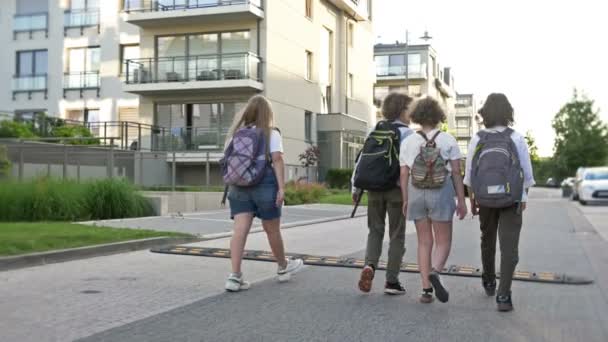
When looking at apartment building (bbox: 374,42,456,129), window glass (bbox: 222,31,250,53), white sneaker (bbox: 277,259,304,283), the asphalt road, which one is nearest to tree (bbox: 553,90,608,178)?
apartment building (bbox: 374,42,456,129)

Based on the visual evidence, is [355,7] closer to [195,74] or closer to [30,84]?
[195,74]

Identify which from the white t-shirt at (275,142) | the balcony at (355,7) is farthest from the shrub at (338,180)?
the white t-shirt at (275,142)

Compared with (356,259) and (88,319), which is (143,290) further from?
(356,259)

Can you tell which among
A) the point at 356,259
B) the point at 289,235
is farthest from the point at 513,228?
the point at 289,235

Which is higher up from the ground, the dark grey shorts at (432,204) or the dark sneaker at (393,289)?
the dark grey shorts at (432,204)

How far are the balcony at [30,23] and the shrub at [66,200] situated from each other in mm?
22915

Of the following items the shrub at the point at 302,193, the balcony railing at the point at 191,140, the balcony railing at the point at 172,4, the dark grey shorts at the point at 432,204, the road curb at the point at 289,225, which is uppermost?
the balcony railing at the point at 172,4

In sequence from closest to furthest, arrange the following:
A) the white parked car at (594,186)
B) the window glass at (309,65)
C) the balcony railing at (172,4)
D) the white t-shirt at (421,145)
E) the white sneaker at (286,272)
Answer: the white t-shirt at (421,145) → the white sneaker at (286,272) → the white parked car at (594,186) → the balcony railing at (172,4) → the window glass at (309,65)

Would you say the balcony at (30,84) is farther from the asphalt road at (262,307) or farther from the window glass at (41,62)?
the asphalt road at (262,307)

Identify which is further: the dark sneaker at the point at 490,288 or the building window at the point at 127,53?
the building window at the point at 127,53

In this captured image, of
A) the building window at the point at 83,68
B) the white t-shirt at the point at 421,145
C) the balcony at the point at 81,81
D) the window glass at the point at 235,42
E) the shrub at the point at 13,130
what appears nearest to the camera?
the white t-shirt at the point at 421,145

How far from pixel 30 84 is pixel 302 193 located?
58.6 feet

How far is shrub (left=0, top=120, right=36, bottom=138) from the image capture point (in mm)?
23766

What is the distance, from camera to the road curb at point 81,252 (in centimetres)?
819
